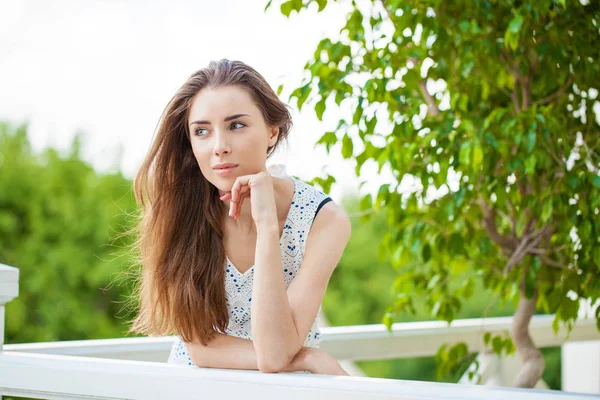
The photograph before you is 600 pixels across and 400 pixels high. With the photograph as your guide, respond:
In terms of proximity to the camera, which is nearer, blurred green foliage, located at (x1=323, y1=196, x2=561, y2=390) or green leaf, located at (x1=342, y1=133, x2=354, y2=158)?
green leaf, located at (x1=342, y1=133, x2=354, y2=158)

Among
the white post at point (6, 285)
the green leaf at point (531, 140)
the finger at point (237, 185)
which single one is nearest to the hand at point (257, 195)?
the finger at point (237, 185)

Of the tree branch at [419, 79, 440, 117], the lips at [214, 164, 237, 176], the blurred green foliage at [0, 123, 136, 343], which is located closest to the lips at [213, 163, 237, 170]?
the lips at [214, 164, 237, 176]

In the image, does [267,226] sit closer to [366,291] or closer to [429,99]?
[429,99]

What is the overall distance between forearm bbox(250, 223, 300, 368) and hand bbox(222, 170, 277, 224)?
0.13 ft

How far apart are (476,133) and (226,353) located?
938 mm

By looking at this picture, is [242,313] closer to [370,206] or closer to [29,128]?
[370,206]

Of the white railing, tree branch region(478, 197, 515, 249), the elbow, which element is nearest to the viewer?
the white railing

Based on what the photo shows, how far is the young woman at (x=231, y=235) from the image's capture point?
139 cm

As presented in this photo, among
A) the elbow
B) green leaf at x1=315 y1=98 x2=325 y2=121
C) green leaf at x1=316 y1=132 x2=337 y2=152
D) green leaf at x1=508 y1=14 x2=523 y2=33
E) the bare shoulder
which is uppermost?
green leaf at x1=508 y1=14 x2=523 y2=33

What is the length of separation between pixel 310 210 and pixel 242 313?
32cm

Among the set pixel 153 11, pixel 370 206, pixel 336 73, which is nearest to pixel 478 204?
pixel 370 206

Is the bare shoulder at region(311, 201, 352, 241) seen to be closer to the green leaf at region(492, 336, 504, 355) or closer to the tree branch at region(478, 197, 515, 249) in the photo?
the tree branch at region(478, 197, 515, 249)

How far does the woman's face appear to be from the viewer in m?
1.50

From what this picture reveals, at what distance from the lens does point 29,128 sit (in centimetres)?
862
